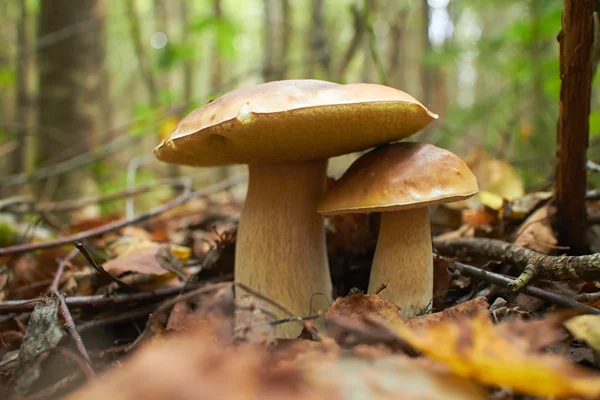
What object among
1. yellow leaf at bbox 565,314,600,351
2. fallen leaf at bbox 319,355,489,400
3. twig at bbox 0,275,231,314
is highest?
fallen leaf at bbox 319,355,489,400

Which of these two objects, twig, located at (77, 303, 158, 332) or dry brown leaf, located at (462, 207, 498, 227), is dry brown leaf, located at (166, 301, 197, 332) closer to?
A: twig, located at (77, 303, 158, 332)

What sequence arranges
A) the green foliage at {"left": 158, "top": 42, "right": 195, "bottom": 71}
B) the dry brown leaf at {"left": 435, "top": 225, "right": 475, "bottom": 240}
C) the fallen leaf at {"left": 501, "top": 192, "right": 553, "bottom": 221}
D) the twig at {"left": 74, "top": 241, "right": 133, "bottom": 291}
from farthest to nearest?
1. the green foliage at {"left": 158, "top": 42, "right": 195, "bottom": 71}
2. the dry brown leaf at {"left": 435, "top": 225, "right": 475, "bottom": 240}
3. the fallen leaf at {"left": 501, "top": 192, "right": 553, "bottom": 221}
4. the twig at {"left": 74, "top": 241, "right": 133, "bottom": 291}

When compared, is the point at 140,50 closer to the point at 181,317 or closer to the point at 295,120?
the point at 181,317

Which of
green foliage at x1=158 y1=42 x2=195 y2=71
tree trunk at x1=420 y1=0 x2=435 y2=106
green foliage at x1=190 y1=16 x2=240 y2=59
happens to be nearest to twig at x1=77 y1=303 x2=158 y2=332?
green foliage at x1=190 y1=16 x2=240 y2=59

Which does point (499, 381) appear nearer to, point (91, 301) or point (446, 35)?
point (91, 301)

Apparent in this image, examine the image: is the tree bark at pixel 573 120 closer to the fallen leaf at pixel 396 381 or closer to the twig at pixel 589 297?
the twig at pixel 589 297

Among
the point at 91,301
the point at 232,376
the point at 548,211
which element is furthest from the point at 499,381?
the point at 91,301

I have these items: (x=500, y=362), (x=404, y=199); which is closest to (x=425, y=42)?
(x=404, y=199)
